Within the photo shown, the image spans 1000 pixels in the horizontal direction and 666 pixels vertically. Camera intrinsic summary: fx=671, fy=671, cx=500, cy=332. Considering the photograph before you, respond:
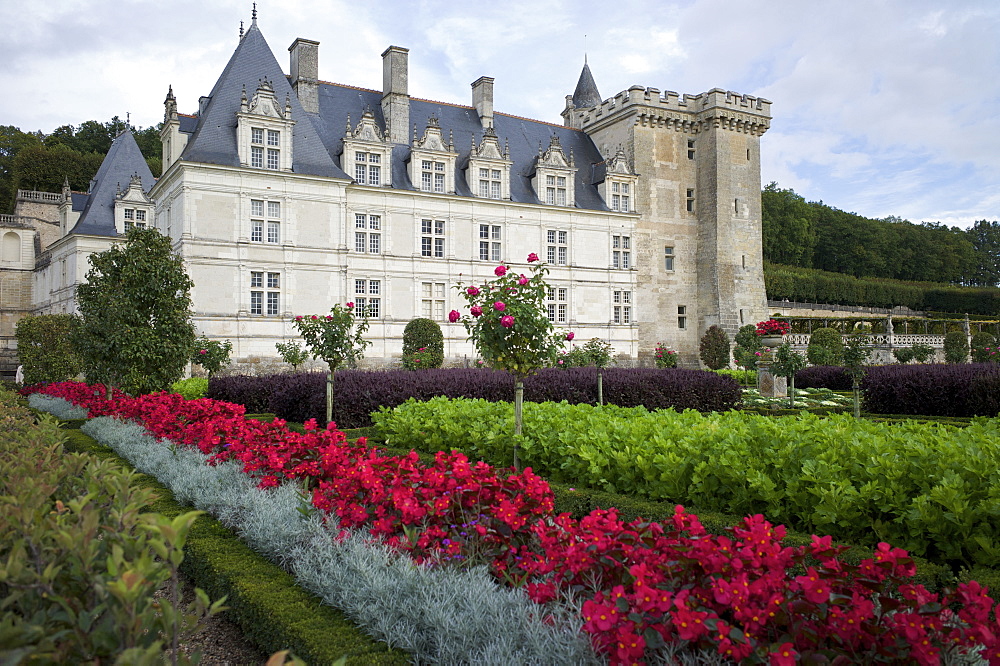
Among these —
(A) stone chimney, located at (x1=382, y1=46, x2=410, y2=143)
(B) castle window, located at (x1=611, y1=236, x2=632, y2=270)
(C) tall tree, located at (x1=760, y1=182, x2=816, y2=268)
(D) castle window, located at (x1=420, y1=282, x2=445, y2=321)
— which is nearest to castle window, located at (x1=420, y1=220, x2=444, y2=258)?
(D) castle window, located at (x1=420, y1=282, x2=445, y2=321)

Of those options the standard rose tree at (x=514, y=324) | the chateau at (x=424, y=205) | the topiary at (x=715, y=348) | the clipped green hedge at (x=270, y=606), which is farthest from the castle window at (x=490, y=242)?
the clipped green hedge at (x=270, y=606)

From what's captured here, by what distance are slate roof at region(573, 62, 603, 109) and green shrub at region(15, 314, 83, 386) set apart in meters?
31.2

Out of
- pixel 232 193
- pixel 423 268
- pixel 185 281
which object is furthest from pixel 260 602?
pixel 423 268

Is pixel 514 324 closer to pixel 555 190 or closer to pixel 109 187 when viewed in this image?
pixel 555 190

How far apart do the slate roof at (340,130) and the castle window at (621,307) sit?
4.38 metres

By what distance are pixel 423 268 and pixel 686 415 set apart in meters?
22.2

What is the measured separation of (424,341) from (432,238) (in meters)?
5.93

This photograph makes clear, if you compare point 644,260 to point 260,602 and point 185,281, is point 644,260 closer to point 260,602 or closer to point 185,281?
point 185,281

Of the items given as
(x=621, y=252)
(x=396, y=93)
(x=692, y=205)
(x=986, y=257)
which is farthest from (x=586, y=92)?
(x=986, y=257)

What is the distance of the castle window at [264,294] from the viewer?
973 inches

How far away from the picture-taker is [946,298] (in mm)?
61156

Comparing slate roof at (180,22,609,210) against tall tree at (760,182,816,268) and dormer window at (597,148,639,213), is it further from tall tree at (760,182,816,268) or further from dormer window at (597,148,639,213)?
tall tree at (760,182,816,268)

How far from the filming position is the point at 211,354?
21.4 metres

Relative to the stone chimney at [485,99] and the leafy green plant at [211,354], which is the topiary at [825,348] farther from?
the leafy green plant at [211,354]
